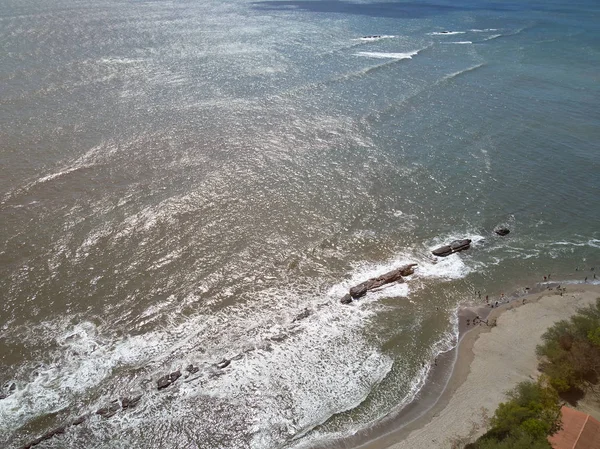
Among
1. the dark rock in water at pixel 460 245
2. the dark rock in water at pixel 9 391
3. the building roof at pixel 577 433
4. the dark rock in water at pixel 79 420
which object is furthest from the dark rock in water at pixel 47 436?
the dark rock in water at pixel 460 245

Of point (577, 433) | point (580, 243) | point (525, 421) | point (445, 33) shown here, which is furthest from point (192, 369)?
point (445, 33)

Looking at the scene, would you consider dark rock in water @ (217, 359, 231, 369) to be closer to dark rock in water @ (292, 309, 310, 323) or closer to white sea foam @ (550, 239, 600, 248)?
dark rock in water @ (292, 309, 310, 323)

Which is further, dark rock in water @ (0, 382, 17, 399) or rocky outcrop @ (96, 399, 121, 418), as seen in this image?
dark rock in water @ (0, 382, 17, 399)

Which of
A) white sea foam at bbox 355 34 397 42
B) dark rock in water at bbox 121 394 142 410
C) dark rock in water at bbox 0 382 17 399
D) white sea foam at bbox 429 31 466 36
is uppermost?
white sea foam at bbox 355 34 397 42

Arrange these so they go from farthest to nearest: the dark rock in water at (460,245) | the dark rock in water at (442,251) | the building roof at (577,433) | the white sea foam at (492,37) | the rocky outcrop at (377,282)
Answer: the white sea foam at (492,37) → the dark rock in water at (460,245) → the dark rock in water at (442,251) → the rocky outcrop at (377,282) → the building roof at (577,433)

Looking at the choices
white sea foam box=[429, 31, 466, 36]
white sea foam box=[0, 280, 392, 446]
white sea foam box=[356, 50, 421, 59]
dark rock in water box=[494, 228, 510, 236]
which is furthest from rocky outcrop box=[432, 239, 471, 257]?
white sea foam box=[429, 31, 466, 36]

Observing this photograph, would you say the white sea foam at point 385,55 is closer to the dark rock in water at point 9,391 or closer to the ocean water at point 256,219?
the ocean water at point 256,219

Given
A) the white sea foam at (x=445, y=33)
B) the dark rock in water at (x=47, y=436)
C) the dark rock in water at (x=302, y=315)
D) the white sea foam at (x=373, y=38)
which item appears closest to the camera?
the dark rock in water at (x=47, y=436)

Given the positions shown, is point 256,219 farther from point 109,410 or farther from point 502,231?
point 502,231
